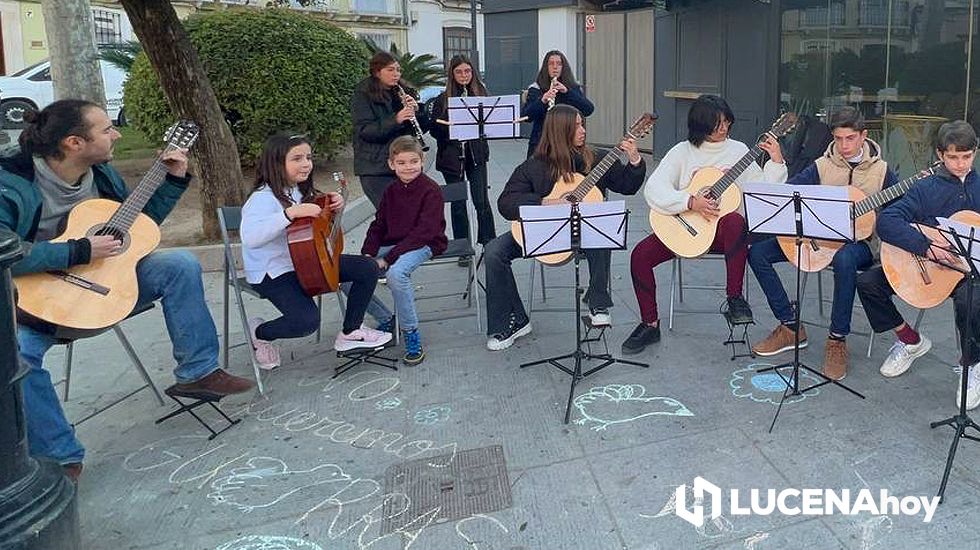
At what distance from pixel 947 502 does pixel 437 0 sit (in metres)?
35.3

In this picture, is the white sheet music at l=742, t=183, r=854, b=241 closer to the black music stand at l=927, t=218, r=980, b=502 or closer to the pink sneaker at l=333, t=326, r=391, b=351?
the black music stand at l=927, t=218, r=980, b=502

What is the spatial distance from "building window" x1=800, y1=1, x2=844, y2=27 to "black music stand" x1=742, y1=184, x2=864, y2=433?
15.5ft

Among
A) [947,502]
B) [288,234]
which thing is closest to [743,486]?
[947,502]

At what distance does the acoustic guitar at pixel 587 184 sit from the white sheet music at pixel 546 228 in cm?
52

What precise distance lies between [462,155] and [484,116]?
0.54 meters

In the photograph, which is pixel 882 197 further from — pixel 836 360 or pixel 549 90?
pixel 549 90

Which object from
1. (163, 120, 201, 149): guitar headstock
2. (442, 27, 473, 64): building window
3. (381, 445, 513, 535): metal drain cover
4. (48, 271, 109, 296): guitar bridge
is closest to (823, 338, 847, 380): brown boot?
(381, 445, 513, 535): metal drain cover

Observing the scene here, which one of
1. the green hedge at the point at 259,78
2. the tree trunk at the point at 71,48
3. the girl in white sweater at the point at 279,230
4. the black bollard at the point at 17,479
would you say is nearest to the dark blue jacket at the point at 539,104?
the girl in white sweater at the point at 279,230

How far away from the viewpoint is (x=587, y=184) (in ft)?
15.2

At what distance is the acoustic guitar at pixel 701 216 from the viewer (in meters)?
4.50

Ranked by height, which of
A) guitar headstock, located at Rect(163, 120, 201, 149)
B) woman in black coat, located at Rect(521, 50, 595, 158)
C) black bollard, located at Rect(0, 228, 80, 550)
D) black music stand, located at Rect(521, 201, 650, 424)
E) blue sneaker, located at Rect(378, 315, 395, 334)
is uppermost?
woman in black coat, located at Rect(521, 50, 595, 158)

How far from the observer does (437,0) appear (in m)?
35.7

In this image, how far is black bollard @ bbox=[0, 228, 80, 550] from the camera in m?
2.36

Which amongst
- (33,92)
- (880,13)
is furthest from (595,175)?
(33,92)
